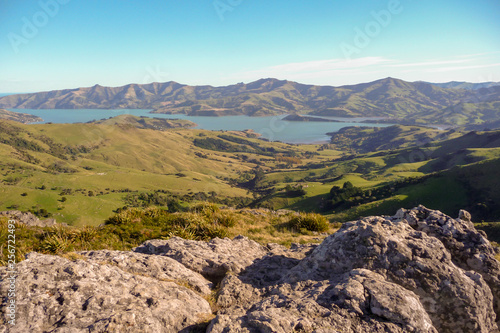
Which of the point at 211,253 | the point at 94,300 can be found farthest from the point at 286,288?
the point at 94,300

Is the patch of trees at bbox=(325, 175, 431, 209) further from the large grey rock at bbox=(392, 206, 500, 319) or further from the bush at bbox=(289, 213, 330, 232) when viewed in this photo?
the large grey rock at bbox=(392, 206, 500, 319)

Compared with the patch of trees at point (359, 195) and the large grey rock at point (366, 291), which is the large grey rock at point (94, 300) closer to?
the large grey rock at point (366, 291)

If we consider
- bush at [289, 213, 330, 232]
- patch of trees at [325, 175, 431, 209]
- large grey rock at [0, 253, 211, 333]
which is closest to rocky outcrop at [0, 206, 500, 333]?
large grey rock at [0, 253, 211, 333]

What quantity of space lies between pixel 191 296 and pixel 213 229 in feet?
23.7

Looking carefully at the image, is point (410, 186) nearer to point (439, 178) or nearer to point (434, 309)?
point (439, 178)

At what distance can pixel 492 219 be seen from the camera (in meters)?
70.1

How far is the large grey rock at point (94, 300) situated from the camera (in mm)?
5176

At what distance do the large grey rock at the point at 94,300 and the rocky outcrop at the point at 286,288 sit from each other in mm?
23

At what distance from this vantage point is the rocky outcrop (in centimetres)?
544

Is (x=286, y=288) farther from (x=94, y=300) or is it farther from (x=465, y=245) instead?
(x=465, y=245)

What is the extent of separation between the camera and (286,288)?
24.0 feet

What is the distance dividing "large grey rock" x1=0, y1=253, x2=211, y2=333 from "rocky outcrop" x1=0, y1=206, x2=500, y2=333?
2cm

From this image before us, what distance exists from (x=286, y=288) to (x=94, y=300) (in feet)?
16.4

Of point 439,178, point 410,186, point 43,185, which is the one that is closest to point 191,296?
point 410,186
